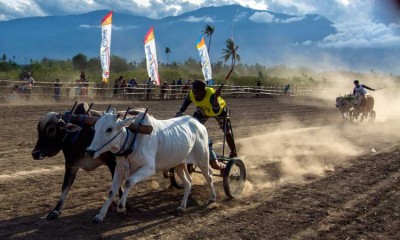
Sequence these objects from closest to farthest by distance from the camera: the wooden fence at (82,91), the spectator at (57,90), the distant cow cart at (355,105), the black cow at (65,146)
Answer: the black cow at (65,146)
the distant cow cart at (355,105)
the wooden fence at (82,91)
the spectator at (57,90)

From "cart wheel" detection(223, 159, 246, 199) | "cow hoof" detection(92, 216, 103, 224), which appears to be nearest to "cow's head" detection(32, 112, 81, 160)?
"cow hoof" detection(92, 216, 103, 224)

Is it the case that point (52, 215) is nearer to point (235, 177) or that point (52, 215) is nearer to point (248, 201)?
point (248, 201)

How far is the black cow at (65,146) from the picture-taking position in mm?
6454

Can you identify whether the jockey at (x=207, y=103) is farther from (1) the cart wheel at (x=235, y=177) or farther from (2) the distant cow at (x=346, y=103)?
(2) the distant cow at (x=346, y=103)

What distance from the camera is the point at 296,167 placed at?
1057 cm

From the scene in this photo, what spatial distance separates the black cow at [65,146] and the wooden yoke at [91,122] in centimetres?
11

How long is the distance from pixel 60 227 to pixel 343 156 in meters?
7.91

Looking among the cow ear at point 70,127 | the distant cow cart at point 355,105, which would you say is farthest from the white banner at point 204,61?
the cow ear at point 70,127

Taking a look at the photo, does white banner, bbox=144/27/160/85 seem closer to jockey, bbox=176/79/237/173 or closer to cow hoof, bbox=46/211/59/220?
jockey, bbox=176/79/237/173

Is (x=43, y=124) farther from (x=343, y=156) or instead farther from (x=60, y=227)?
(x=343, y=156)

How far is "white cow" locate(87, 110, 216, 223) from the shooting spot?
19.2 feet

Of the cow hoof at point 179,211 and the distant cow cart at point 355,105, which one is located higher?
the distant cow cart at point 355,105

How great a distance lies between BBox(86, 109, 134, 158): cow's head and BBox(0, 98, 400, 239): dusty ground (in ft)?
3.42

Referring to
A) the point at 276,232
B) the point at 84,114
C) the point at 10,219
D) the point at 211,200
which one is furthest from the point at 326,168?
the point at 10,219
